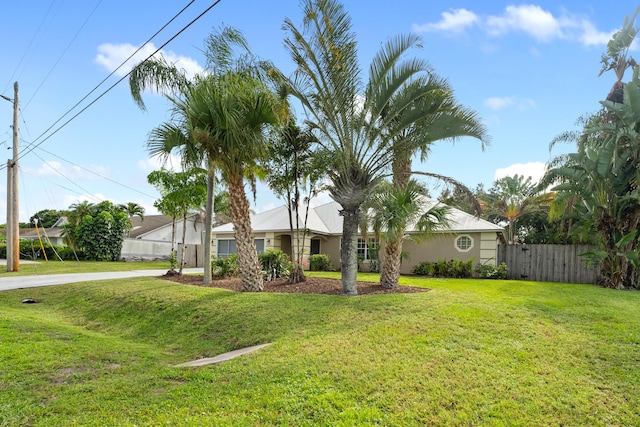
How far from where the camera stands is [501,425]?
392 cm

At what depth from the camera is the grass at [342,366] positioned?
413cm

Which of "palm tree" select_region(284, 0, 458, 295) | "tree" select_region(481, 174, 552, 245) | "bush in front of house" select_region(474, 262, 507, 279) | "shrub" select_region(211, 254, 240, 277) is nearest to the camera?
"palm tree" select_region(284, 0, 458, 295)

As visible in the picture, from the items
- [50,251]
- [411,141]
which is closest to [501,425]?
[411,141]

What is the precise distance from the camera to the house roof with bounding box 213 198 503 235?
18.6 m

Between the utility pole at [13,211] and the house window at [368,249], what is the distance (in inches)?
671

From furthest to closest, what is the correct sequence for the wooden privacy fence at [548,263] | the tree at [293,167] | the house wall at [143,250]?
the house wall at [143,250]
the wooden privacy fence at [548,263]
the tree at [293,167]

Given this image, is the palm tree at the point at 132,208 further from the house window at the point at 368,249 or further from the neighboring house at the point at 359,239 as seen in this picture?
the house window at the point at 368,249

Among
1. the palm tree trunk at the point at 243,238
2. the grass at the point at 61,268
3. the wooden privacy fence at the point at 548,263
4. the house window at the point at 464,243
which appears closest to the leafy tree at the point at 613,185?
the wooden privacy fence at the point at 548,263

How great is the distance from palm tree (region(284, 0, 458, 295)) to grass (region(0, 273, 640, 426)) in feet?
9.60

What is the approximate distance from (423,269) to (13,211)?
2024cm

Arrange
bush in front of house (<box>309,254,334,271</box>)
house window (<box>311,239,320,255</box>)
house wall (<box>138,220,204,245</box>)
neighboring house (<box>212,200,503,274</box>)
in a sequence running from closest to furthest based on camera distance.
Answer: neighboring house (<box>212,200,503,274</box>)
bush in front of house (<box>309,254,334,271</box>)
house window (<box>311,239,320,255</box>)
house wall (<box>138,220,204,245</box>)

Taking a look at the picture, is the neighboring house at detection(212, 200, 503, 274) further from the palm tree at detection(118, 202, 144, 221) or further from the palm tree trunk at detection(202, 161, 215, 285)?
the palm tree at detection(118, 202, 144, 221)

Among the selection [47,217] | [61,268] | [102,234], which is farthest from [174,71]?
[47,217]

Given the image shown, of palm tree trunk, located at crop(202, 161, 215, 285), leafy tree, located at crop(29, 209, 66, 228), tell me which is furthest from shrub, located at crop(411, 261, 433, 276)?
leafy tree, located at crop(29, 209, 66, 228)
